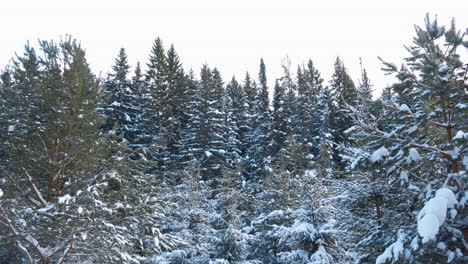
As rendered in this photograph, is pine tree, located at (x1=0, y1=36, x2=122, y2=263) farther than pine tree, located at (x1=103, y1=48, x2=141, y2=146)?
No

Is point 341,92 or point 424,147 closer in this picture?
point 424,147

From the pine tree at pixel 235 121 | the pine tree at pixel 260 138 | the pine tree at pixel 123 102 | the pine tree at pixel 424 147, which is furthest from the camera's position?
the pine tree at pixel 235 121

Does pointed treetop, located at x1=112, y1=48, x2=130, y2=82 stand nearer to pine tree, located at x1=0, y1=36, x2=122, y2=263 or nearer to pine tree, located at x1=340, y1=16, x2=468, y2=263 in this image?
pine tree, located at x1=0, y1=36, x2=122, y2=263

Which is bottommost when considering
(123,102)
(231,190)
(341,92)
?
(231,190)

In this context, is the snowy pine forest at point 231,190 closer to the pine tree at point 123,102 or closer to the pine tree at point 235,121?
the pine tree at point 123,102

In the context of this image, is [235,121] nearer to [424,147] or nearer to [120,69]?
[120,69]

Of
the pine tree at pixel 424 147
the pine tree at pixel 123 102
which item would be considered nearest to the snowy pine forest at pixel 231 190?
the pine tree at pixel 424 147

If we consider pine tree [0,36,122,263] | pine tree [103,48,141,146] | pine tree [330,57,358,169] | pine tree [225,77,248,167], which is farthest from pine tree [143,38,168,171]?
pine tree [330,57,358,169]

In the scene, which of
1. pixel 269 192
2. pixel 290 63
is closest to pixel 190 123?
pixel 269 192

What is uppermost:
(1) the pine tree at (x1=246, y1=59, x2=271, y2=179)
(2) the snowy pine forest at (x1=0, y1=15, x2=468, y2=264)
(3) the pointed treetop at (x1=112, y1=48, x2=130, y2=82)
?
(3) the pointed treetop at (x1=112, y1=48, x2=130, y2=82)

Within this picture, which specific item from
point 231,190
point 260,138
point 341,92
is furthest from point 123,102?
point 341,92

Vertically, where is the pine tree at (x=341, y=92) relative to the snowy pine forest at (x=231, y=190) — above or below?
above

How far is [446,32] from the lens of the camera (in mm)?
7191

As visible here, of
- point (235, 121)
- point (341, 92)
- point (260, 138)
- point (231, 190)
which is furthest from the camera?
point (235, 121)
